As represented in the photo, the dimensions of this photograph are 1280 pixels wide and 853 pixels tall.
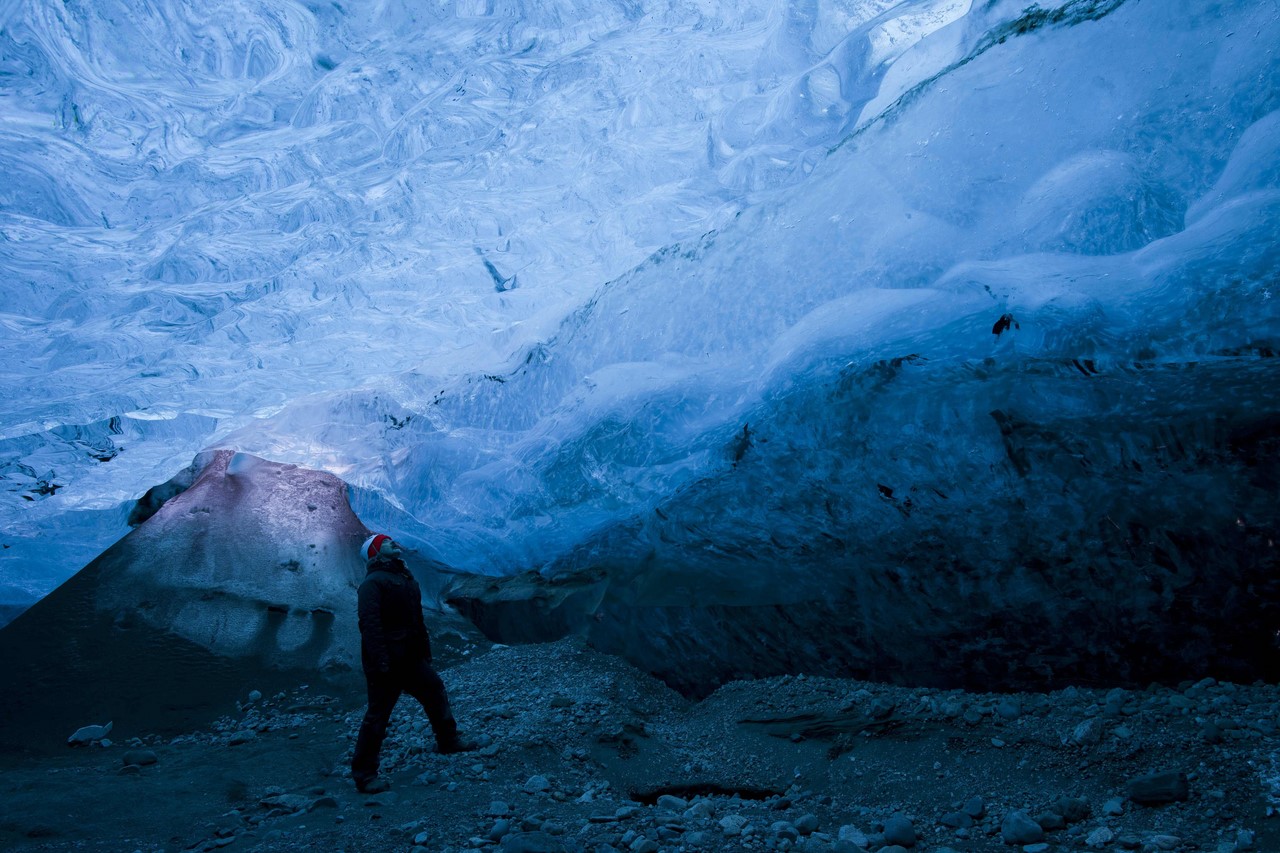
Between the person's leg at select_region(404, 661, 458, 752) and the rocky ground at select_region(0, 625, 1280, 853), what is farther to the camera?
the person's leg at select_region(404, 661, 458, 752)

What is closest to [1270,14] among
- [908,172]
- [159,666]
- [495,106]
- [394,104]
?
[908,172]

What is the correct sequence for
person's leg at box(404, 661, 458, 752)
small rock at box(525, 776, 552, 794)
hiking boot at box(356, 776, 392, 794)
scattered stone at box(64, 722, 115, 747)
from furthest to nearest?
scattered stone at box(64, 722, 115, 747) → person's leg at box(404, 661, 458, 752) → hiking boot at box(356, 776, 392, 794) → small rock at box(525, 776, 552, 794)

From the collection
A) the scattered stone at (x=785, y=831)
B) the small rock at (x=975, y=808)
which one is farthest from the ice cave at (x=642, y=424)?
the scattered stone at (x=785, y=831)

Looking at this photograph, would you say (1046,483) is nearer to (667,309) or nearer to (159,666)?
(667,309)

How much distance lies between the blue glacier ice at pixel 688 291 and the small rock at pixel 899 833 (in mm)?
1946

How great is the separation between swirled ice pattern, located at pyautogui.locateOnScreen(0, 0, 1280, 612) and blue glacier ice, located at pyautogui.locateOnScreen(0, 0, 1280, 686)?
3 cm

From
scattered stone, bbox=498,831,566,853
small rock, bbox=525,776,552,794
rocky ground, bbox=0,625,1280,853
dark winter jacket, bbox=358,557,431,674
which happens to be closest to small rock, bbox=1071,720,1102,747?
rocky ground, bbox=0,625,1280,853

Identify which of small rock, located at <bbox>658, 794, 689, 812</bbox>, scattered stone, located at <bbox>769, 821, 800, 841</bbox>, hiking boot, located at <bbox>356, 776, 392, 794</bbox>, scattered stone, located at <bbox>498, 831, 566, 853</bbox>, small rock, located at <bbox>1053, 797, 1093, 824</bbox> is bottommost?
small rock, located at <bbox>1053, 797, 1093, 824</bbox>

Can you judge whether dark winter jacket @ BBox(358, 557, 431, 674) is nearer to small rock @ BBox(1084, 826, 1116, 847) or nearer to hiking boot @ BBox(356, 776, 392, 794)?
hiking boot @ BBox(356, 776, 392, 794)

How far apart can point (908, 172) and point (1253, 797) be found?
12.3 feet

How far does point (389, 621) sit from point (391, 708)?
45 centimetres

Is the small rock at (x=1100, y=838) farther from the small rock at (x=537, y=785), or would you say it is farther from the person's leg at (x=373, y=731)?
the person's leg at (x=373, y=731)

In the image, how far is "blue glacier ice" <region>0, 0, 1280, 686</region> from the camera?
3.97 metres

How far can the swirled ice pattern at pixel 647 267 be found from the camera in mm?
4066
